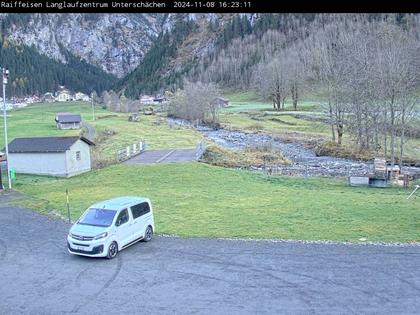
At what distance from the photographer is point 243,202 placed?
86.2 feet

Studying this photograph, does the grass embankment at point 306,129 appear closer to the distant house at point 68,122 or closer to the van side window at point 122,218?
the distant house at point 68,122

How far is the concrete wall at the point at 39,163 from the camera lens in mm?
40125

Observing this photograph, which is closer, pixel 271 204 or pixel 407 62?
pixel 271 204

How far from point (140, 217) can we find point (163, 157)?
2528 cm

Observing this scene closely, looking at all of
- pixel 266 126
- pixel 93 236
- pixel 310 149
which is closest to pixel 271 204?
pixel 93 236

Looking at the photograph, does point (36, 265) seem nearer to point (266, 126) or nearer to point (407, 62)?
point (407, 62)

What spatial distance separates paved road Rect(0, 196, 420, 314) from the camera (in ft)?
41.4

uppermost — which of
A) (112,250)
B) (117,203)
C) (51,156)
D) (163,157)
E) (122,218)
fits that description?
(117,203)

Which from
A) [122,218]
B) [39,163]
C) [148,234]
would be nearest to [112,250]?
[122,218]

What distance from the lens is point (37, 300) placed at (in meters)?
13.3

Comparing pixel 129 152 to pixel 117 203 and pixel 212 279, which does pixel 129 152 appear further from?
pixel 212 279

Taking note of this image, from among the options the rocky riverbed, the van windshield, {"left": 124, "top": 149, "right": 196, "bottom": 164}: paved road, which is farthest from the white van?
{"left": 124, "top": 149, "right": 196, "bottom": 164}: paved road

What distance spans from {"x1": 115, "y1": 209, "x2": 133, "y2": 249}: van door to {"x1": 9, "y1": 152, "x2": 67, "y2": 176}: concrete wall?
928 inches

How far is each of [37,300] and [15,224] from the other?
10.6m
